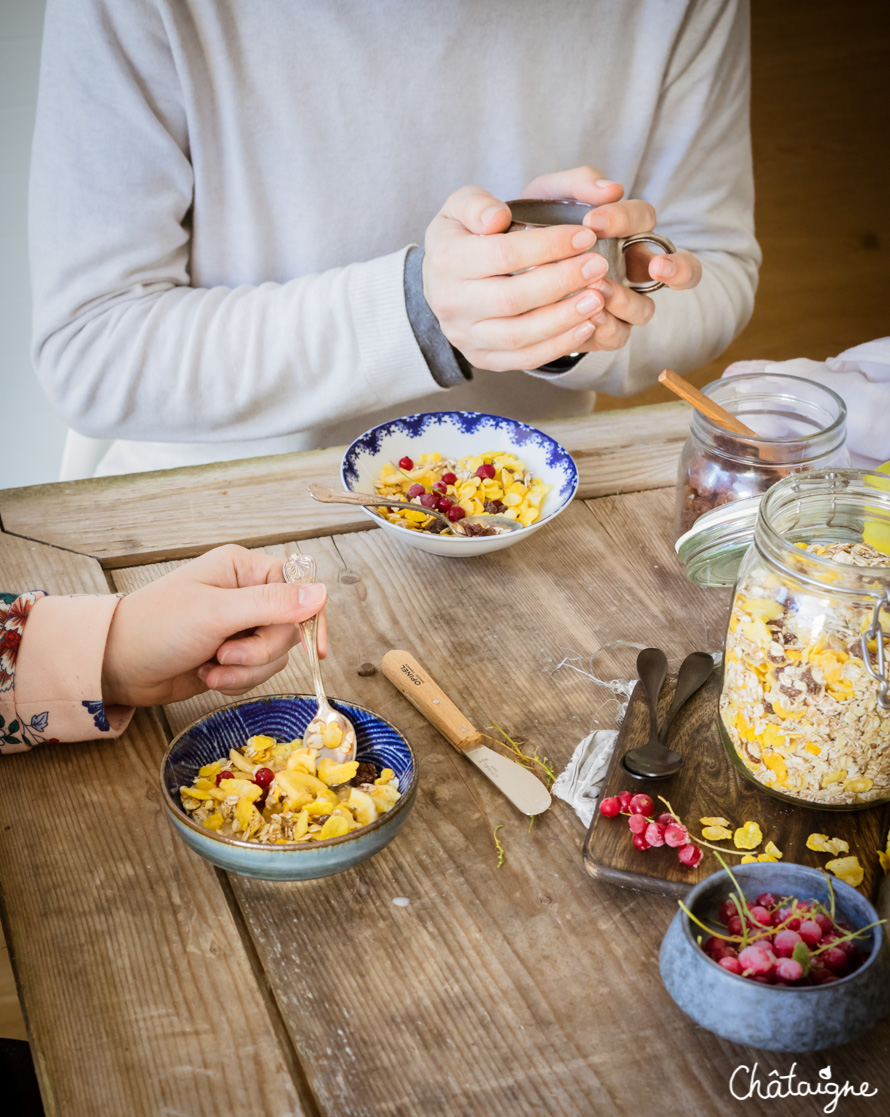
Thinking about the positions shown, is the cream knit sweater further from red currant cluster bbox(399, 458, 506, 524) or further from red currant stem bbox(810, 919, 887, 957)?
red currant stem bbox(810, 919, 887, 957)

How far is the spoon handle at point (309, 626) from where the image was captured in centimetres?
75

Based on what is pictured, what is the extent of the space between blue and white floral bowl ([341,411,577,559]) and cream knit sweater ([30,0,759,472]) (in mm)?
122

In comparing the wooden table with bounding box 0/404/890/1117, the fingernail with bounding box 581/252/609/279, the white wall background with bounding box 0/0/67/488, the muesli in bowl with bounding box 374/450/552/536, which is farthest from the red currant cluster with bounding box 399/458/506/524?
the white wall background with bounding box 0/0/67/488

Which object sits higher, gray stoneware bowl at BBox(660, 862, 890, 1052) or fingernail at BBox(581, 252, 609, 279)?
fingernail at BBox(581, 252, 609, 279)

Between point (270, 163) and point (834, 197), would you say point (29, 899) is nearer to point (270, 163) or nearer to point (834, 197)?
point (270, 163)

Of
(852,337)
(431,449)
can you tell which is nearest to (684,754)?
(431,449)

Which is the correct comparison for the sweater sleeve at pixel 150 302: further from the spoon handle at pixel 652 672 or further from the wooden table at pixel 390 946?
the spoon handle at pixel 652 672

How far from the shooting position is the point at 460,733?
30.5 inches

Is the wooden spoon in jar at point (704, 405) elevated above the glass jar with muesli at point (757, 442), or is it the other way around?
the wooden spoon in jar at point (704, 405)

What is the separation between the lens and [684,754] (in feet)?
2.51

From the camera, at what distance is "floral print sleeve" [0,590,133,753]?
0.76m

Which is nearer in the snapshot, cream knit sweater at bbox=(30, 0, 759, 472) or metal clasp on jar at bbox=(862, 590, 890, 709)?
metal clasp on jar at bbox=(862, 590, 890, 709)

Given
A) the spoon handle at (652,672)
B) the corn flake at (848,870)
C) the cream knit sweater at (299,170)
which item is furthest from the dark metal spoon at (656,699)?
the cream knit sweater at (299,170)

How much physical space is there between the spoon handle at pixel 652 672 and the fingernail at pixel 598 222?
42 centimetres
